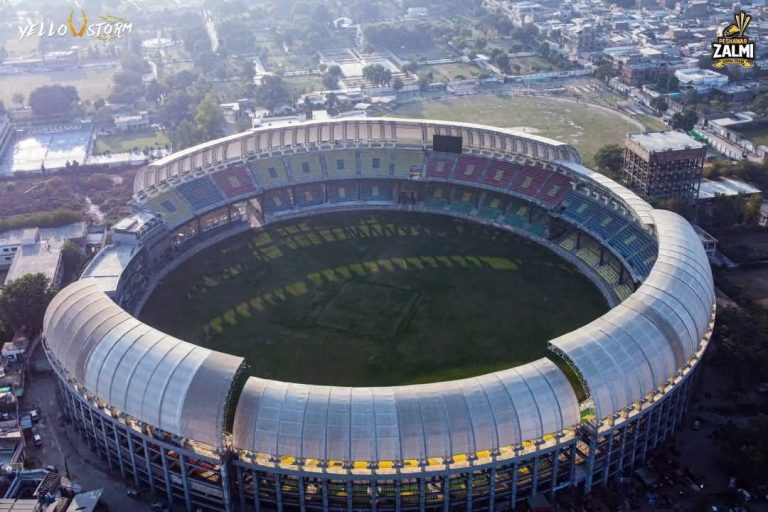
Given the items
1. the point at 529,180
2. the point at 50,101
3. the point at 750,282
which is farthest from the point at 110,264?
the point at 50,101

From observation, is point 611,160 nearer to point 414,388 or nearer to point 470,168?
point 470,168

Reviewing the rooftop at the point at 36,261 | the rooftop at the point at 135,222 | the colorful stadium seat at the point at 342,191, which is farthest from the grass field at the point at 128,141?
the rooftop at the point at 135,222

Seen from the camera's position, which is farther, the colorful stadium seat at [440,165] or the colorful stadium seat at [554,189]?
the colorful stadium seat at [440,165]

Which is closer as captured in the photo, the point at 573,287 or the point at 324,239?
the point at 573,287

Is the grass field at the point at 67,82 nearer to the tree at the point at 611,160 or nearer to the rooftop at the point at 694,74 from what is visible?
the tree at the point at 611,160

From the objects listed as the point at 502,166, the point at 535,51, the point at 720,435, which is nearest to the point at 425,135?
the point at 502,166

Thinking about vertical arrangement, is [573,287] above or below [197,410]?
below

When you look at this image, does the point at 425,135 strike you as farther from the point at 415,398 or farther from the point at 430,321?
the point at 415,398
